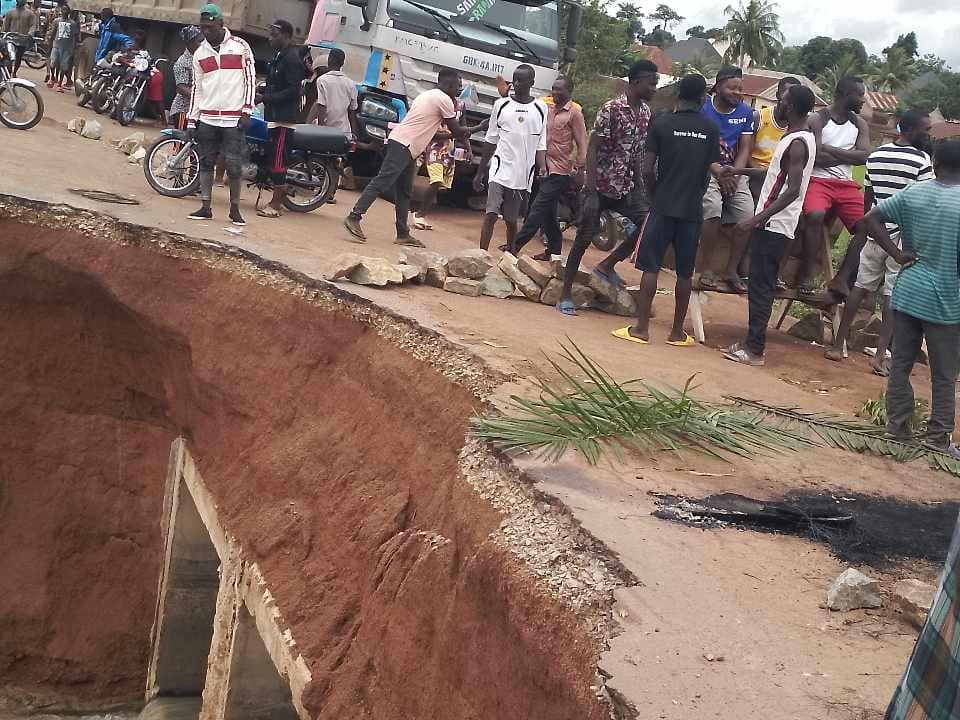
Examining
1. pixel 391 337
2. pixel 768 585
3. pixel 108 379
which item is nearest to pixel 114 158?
pixel 108 379

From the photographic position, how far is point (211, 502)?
740 cm

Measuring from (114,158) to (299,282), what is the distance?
18.3ft

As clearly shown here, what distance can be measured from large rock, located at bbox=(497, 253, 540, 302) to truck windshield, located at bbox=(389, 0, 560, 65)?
5.01m

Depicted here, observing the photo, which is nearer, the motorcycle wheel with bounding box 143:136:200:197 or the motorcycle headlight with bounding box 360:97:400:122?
the motorcycle wheel with bounding box 143:136:200:197

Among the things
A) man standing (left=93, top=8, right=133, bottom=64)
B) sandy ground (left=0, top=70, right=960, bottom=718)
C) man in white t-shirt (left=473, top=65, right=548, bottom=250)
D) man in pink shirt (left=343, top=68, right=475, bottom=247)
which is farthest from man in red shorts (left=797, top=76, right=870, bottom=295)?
man standing (left=93, top=8, right=133, bottom=64)

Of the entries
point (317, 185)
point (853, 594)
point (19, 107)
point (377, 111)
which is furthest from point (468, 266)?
point (19, 107)

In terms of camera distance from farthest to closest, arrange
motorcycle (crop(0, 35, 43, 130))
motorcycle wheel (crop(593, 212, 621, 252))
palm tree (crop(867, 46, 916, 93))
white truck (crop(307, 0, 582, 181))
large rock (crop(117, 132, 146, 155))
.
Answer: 1. palm tree (crop(867, 46, 916, 93))
2. motorcycle (crop(0, 35, 43, 130))
3. large rock (crop(117, 132, 146, 155))
4. white truck (crop(307, 0, 582, 181))
5. motorcycle wheel (crop(593, 212, 621, 252))

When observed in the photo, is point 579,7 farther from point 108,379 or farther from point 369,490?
point 369,490

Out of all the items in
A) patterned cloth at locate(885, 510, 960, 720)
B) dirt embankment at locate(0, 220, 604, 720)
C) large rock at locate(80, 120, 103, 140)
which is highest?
patterned cloth at locate(885, 510, 960, 720)

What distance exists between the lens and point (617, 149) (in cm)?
701

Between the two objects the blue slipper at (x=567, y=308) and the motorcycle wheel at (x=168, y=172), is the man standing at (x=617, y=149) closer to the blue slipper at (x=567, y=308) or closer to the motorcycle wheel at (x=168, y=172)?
the blue slipper at (x=567, y=308)

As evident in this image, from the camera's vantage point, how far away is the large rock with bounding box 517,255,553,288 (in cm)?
779

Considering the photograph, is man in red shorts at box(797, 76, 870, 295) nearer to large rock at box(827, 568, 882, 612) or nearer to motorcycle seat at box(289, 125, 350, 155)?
large rock at box(827, 568, 882, 612)

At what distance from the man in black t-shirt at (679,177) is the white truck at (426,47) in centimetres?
584
